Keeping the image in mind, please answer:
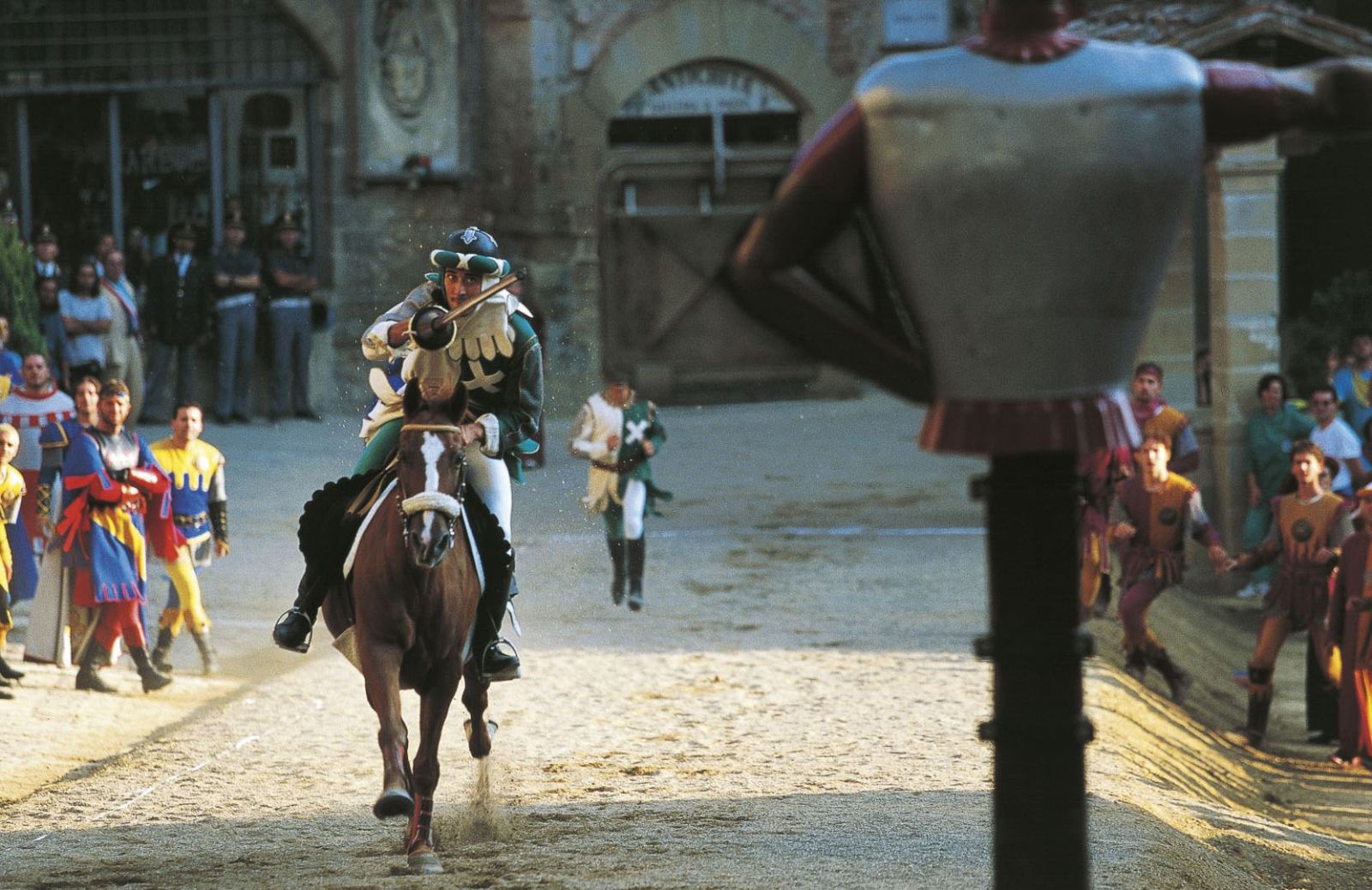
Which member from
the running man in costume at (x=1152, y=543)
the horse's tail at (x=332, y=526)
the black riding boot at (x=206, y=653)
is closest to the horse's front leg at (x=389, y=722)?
the horse's tail at (x=332, y=526)

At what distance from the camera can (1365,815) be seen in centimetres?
1176

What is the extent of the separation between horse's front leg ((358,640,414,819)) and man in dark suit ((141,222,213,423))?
13701 mm

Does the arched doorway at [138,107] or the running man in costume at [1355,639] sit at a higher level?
the arched doorway at [138,107]

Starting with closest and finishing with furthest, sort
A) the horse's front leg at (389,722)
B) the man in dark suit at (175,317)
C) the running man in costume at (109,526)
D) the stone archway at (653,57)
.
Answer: the horse's front leg at (389,722)
the running man in costume at (109,526)
the man in dark suit at (175,317)
the stone archway at (653,57)

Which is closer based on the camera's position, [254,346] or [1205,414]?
[1205,414]

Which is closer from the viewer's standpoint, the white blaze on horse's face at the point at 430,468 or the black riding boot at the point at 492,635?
the white blaze on horse's face at the point at 430,468

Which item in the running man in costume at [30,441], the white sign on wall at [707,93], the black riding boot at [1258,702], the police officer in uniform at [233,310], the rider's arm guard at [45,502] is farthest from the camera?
the white sign on wall at [707,93]

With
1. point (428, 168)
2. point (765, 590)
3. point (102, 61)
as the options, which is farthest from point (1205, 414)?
point (102, 61)

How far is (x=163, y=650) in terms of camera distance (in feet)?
43.5

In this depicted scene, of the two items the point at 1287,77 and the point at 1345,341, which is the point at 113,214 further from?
the point at 1287,77

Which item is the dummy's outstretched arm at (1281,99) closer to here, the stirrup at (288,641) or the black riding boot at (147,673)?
the stirrup at (288,641)

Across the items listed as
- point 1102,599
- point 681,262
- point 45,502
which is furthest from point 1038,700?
point 1102,599

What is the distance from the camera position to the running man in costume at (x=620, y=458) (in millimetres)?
14844

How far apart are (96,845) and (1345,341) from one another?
14.4m
